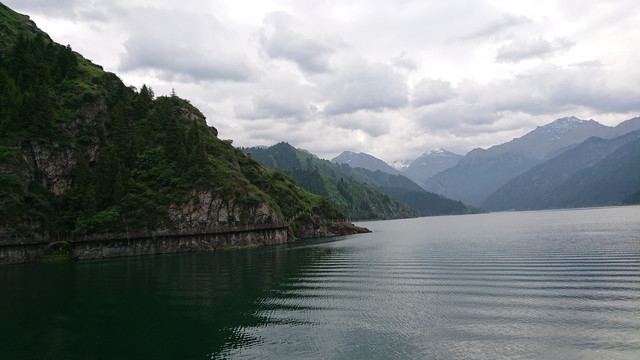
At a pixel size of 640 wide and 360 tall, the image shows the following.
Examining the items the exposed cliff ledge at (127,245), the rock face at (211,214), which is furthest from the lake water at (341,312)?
the rock face at (211,214)

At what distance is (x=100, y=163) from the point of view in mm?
122125

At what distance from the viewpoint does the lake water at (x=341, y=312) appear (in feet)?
100.0

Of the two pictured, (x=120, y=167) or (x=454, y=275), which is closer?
(x=454, y=275)

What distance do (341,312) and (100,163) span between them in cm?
11057

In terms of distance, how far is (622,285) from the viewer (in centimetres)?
4781

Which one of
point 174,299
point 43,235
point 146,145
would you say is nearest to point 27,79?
point 146,145

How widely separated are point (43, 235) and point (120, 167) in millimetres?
28096

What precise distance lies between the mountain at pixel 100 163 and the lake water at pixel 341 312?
39043 mm

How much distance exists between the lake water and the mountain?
39.0 meters

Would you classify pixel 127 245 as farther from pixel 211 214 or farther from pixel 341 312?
pixel 341 312

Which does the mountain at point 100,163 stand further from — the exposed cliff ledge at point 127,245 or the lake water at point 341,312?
the lake water at point 341,312

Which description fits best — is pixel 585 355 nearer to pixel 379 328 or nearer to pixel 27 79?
pixel 379 328

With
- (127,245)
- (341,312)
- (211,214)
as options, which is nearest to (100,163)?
(127,245)

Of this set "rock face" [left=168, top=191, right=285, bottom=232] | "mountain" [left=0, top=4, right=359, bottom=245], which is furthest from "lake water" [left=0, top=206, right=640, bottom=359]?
"rock face" [left=168, top=191, right=285, bottom=232]
